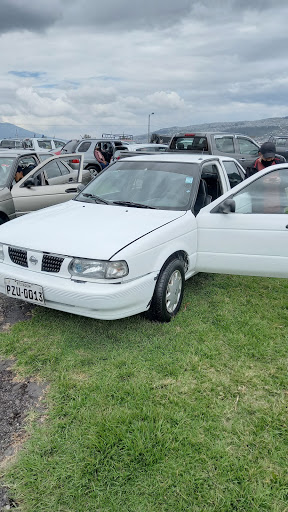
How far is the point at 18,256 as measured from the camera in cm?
350

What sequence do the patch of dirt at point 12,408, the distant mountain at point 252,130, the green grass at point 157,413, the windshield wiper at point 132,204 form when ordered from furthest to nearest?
the distant mountain at point 252,130, the windshield wiper at point 132,204, the patch of dirt at point 12,408, the green grass at point 157,413

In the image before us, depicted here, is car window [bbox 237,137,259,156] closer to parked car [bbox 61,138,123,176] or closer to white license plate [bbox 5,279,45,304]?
parked car [bbox 61,138,123,176]

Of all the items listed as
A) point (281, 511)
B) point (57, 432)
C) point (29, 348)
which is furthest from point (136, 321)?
A: point (281, 511)

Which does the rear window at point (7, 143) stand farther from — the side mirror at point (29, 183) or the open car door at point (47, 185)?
the side mirror at point (29, 183)

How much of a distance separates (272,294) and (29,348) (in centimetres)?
279

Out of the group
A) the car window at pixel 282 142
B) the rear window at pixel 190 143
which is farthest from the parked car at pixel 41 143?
the car window at pixel 282 142

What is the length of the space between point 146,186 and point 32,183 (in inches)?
115

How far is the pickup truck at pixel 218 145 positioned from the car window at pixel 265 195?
212 inches

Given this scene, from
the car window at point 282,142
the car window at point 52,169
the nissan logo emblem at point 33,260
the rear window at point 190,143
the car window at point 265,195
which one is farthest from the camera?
the car window at point 282,142

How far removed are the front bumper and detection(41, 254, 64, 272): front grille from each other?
6 cm

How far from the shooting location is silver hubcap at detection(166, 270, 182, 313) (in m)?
3.70

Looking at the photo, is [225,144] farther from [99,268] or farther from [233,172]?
[99,268]

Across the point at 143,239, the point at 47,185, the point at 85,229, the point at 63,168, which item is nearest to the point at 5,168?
the point at 47,185

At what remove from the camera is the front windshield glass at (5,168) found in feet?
21.6
